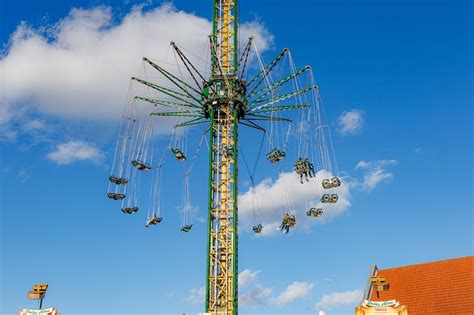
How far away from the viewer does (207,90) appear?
6862 cm

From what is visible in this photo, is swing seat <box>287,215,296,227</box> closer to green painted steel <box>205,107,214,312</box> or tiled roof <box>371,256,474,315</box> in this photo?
green painted steel <box>205,107,214,312</box>

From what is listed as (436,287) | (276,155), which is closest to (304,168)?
(276,155)

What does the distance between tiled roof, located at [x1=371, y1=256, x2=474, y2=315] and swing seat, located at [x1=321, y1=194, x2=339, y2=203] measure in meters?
10.4

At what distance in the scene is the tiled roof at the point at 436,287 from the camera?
5600cm

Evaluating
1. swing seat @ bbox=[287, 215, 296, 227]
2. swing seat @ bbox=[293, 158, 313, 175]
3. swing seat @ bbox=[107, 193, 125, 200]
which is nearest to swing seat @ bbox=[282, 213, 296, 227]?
swing seat @ bbox=[287, 215, 296, 227]

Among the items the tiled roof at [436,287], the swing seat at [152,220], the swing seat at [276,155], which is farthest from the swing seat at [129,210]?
the tiled roof at [436,287]

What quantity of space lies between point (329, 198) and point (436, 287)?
42.4 feet

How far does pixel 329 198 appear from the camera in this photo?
197ft

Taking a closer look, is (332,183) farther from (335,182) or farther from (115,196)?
(115,196)

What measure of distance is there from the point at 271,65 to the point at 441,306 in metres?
29.4

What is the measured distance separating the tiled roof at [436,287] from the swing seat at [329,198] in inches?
409

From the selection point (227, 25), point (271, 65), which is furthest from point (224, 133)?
point (227, 25)

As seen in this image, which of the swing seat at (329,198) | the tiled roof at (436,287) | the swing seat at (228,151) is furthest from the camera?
the swing seat at (228,151)

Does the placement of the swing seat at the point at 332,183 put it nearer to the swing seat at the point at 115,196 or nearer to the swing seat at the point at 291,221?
the swing seat at the point at 291,221
